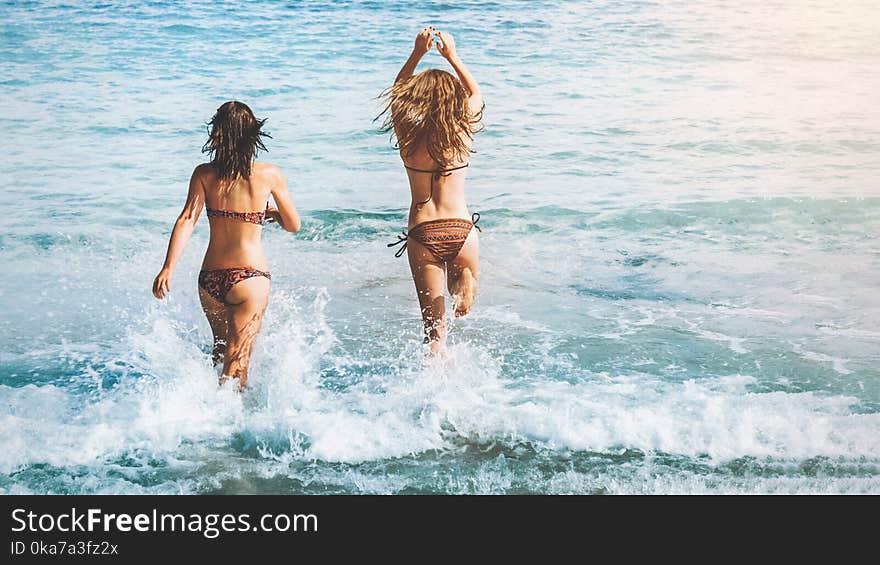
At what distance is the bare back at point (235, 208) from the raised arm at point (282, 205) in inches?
0.6

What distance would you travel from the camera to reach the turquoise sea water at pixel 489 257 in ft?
11.8

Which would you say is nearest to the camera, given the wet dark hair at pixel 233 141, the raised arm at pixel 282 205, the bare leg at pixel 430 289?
the wet dark hair at pixel 233 141

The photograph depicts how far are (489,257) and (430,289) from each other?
2.62 m

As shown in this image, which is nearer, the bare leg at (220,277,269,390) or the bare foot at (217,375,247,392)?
the bare leg at (220,277,269,390)

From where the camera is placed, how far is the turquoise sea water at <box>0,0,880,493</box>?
3.60 metres

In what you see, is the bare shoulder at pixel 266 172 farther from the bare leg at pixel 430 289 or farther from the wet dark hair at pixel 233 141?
the bare leg at pixel 430 289

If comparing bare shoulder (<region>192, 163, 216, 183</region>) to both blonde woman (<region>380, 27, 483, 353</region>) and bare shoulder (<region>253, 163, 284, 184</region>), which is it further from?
blonde woman (<region>380, 27, 483, 353</region>)

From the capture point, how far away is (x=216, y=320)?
3.78 m

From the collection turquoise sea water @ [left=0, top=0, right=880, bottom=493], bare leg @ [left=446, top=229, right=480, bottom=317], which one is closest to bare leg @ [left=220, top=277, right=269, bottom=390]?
turquoise sea water @ [left=0, top=0, right=880, bottom=493]

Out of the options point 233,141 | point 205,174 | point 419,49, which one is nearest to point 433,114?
point 419,49

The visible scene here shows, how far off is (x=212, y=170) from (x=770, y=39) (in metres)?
10.7

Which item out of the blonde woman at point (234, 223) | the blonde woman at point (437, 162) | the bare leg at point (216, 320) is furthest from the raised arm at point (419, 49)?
the bare leg at point (216, 320)

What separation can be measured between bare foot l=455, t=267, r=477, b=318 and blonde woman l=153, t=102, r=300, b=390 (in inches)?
27.5

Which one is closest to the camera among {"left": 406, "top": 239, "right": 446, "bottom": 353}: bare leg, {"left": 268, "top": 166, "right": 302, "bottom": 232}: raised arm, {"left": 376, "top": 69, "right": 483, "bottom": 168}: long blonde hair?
{"left": 268, "top": 166, "right": 302, "bottom": 232}: raised arm
